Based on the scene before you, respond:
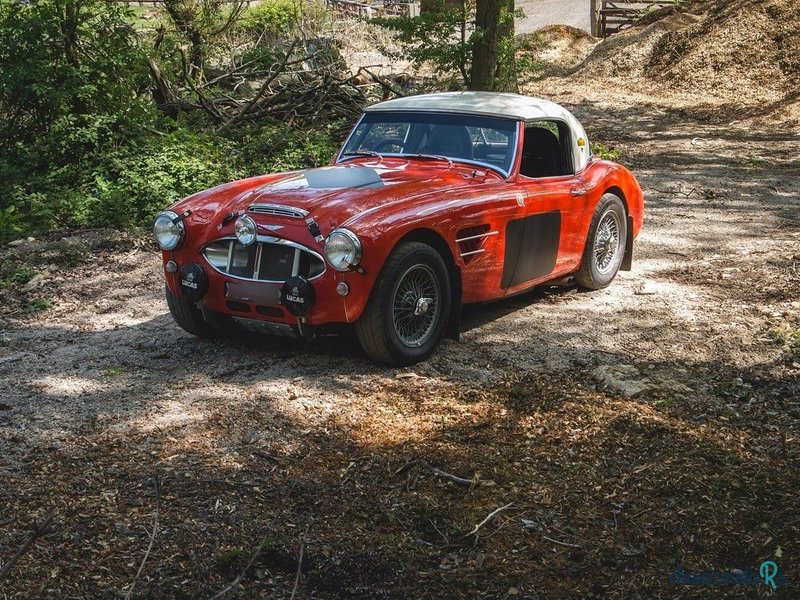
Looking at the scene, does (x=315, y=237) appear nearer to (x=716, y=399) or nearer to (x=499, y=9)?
(x=716, y=399)

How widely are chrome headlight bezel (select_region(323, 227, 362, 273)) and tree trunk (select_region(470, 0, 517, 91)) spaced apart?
359 inches

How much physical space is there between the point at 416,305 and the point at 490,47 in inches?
359

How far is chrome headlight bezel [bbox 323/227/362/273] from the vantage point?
5516mm

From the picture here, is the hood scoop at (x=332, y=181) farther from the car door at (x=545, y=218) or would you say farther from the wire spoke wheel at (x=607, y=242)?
the wire spoke wheel at (x=607, y=242)

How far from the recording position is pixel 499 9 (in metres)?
13.9

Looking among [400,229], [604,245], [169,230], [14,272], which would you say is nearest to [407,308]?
[400,229]

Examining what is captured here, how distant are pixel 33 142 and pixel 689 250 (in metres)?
8.05

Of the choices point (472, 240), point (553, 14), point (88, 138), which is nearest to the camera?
point (472, 240)

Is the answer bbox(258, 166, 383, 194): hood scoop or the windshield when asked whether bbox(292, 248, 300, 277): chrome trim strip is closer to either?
bbox(258, 166, 383, 194): hood scoop

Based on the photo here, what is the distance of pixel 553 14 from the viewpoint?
115 ft

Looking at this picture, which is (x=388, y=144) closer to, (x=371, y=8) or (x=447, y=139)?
(x=447, y=139)

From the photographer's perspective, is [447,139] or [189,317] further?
[447,139]

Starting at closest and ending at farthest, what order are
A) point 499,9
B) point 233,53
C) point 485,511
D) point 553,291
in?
point 485,511
point 553,291
point 499,9
point 233,53

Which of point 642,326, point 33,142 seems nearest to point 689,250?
point 642,326
